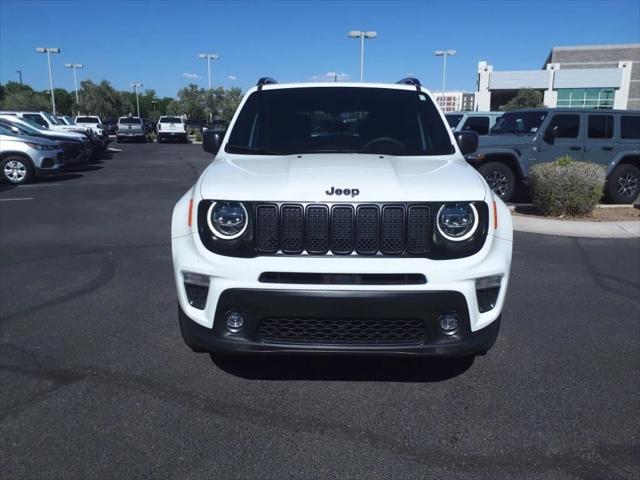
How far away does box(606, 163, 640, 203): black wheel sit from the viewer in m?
11.4

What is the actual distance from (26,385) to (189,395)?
108 centimetres

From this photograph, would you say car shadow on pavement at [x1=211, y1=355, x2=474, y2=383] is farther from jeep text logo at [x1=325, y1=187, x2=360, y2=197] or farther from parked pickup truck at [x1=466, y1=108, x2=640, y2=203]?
parked pickup truck at [x1=466, y1=108, x2=640, y2=203]

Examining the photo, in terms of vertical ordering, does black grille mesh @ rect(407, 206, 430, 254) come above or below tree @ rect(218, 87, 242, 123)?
below

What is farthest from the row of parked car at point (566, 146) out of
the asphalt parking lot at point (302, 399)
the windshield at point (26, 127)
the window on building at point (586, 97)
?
the window on building at point (586, 97)

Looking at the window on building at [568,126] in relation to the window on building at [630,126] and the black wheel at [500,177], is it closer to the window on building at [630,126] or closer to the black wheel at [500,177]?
the window on building at [630,126]

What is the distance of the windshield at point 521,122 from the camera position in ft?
36.9

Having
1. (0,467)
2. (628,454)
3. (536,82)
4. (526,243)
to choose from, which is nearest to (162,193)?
(526,243)

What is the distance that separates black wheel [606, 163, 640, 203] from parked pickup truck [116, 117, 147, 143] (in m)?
34.6

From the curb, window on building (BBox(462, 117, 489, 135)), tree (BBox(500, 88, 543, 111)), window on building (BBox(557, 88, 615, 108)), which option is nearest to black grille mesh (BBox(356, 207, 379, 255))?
the curb

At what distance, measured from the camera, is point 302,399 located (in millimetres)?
3451

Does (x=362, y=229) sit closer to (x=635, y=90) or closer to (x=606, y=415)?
(x=606, y=415)

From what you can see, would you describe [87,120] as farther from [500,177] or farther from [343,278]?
[343,278]

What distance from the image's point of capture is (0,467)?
2740mm

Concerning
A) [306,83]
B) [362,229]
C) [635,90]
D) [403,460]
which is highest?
[635,90]
